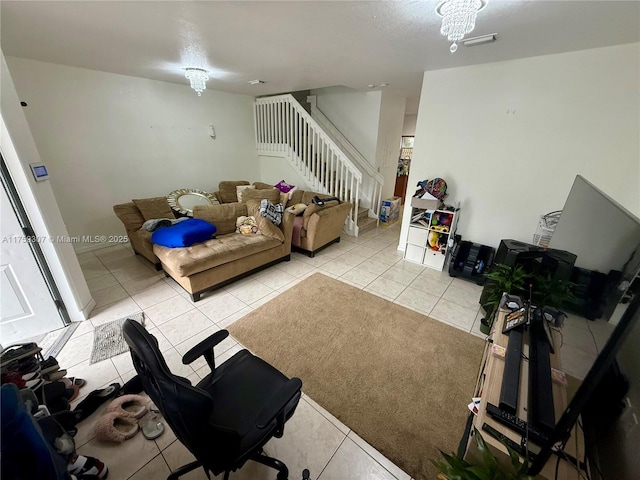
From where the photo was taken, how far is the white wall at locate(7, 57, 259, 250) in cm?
304

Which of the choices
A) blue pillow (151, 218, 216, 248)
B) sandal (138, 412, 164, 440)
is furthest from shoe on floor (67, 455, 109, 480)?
blue pillow (151, 218, 216, 248)

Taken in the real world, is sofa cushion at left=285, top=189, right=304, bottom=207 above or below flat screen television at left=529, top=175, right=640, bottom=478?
below

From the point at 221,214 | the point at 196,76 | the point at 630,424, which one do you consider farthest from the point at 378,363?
the point at 196,76

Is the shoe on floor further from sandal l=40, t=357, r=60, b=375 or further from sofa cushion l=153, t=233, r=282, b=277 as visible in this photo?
sofa cushion l=153, t=233, r=282, b=277

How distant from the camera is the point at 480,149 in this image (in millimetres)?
2891

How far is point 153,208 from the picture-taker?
3357 mm

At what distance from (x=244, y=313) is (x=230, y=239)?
0.96m

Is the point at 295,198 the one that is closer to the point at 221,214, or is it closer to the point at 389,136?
the point at 221,214

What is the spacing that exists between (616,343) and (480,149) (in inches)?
114

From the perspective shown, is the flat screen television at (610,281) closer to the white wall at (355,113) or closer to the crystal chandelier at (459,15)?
the crystal chandelier at (459,15)

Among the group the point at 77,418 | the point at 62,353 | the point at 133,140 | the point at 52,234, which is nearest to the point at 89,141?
the point at 133,140

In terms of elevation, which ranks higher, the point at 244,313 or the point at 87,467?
the point at 87,467

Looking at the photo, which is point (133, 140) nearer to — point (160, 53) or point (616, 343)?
point (160, 53)

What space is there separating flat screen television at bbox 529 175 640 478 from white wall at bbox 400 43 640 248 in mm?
1717
